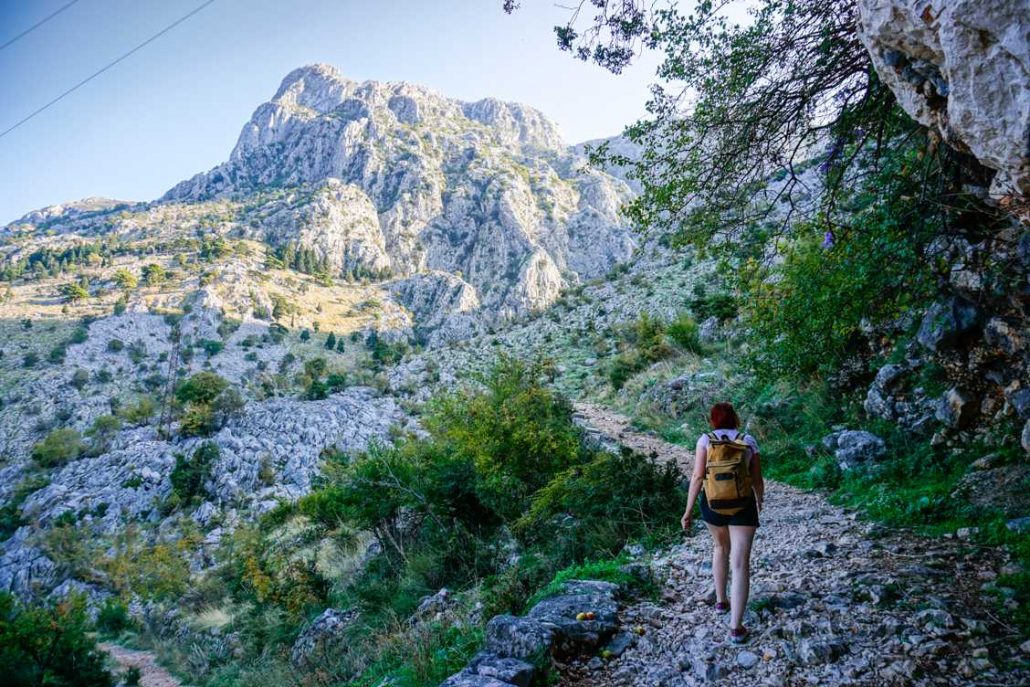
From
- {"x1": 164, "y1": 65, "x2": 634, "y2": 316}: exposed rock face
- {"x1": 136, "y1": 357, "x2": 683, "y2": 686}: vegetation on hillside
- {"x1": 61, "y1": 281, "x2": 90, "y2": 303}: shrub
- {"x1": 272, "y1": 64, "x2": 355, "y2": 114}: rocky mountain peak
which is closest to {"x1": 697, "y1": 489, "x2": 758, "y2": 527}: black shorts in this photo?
{"x1": 136, "y1": 357, "x2": 683, "y2": 686}: vegetation on hillside

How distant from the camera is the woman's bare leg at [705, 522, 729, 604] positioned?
3.41m

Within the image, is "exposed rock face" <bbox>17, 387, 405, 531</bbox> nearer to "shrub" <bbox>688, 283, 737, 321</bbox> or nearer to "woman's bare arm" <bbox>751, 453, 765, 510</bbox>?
"shrub" <bbox>688, 283, 737, 321</bbox>

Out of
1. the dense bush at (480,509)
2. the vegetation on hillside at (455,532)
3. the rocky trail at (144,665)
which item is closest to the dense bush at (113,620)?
the rocky trail at (144,665)

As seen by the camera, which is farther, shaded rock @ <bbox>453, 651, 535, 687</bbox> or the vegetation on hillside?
the vegetation on hillside

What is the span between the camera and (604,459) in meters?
7.04

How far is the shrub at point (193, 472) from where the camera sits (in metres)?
19.9

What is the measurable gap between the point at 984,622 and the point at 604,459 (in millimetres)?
4477

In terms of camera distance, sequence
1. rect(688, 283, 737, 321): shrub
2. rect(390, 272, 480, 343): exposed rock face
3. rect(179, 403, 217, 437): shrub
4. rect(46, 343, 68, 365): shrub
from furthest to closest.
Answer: rect(390, 272, 480, 343): exposed rock face < rect(46, 343, 68, 365): shrub < rect(179, 403, 217, 437): shrub < rect(688, 283, 737, 321): shrub

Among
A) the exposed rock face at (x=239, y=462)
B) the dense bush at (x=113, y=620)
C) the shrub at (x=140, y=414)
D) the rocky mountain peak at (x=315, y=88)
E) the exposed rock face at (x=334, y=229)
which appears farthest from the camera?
the rocky mountain peak at (x=315, y=88)

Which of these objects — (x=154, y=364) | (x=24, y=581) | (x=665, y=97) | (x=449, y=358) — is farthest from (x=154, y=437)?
(x=665, y=97)

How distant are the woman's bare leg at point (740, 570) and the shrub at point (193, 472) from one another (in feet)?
72.4

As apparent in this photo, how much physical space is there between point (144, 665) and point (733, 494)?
14.5 metres

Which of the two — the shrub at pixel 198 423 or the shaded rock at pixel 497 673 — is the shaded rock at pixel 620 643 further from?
the shrub at pixel 198 423

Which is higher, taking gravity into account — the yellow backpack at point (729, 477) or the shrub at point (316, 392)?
the shrub at point (316, 392)
